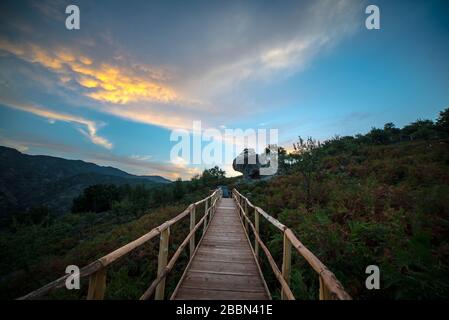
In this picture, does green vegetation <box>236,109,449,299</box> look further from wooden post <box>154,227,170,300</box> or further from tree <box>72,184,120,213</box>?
tree <box>72,184,120,213</box>

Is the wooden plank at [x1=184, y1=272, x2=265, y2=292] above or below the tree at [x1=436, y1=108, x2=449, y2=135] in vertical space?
below

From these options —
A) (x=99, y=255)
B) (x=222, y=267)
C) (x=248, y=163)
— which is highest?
(x=248, y=163)

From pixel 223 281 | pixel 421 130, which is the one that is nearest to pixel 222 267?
pixel 223 281

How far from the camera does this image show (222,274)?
4.35 metres

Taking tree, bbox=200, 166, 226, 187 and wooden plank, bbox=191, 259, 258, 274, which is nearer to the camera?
wooden plank, bbox=191, 259, 258, 274

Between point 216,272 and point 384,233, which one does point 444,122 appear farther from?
point 216,272

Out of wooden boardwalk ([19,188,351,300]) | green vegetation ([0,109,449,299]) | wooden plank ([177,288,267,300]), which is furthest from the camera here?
wooden plank ([177,288,267,300])

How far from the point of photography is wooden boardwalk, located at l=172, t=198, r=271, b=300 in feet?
11.7

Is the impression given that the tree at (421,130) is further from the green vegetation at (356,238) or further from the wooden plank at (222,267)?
the wooden plank at (222,267)

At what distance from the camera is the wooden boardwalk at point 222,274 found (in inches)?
140

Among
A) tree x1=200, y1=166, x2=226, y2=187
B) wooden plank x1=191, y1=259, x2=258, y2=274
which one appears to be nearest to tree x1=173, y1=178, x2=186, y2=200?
tree x1=200, y1=166, x2=226, y2=187

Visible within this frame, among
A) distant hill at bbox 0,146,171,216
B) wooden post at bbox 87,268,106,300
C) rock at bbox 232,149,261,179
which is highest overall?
rock at bbox 232,149,261,179

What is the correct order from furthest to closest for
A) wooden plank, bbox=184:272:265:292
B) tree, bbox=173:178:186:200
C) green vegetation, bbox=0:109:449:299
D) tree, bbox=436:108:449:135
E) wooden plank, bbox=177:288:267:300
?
tree, bbox=173:178:186:200 < tree, bbox=436:108:449:135 < wooden plank, bbox=184:272:265:292 < wooden plank, bbox=177:288:267:300 < green vegetation, bbox=0:109:449:299
